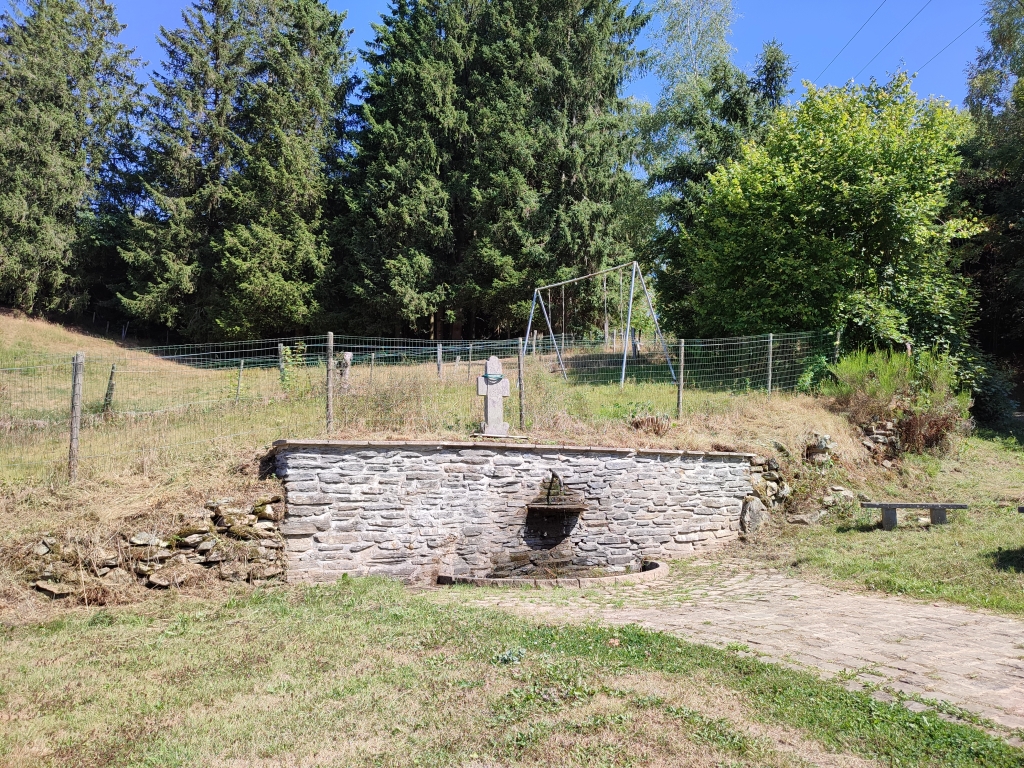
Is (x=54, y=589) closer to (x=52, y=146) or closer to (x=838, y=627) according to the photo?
(x=838, y=627)

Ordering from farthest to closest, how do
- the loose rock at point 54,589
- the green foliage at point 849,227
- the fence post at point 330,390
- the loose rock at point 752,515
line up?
1. the green foliage at point 849,227
2. the loose rock at point 752,515
3. the fence post at point 330,390
4. the loose rock at point 54,589

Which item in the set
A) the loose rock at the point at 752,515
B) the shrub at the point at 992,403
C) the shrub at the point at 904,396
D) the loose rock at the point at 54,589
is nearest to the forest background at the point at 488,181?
the shrub at the point at 992,403

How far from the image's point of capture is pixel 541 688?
455cm

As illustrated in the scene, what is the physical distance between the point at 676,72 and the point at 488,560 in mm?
23132

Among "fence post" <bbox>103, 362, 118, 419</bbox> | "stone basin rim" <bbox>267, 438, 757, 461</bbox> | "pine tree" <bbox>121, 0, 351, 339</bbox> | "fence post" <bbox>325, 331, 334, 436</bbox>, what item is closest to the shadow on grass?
"stone basin rim" <bbox>267, 438, 757, 461</bbox>

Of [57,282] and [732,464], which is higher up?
[57,282]

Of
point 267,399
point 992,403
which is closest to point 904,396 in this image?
point 992,403

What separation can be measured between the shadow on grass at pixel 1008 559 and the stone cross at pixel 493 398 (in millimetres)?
6390

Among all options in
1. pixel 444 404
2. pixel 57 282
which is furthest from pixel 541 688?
pixel 57 282

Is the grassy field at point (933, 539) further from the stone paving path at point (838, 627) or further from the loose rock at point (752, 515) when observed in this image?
the stone paving path at point (838, 627)

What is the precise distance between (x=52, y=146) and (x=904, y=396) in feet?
122

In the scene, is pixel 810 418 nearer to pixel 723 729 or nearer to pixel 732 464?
pixel 732 464

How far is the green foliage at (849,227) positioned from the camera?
15289mm

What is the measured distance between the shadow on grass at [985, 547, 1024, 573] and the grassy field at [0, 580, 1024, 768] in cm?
447
